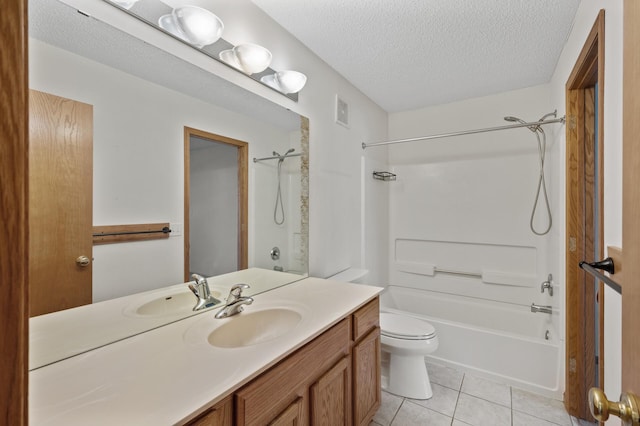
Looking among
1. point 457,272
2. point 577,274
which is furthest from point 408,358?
point 457,272

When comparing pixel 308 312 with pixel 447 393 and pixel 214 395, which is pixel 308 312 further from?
pixel 447 393

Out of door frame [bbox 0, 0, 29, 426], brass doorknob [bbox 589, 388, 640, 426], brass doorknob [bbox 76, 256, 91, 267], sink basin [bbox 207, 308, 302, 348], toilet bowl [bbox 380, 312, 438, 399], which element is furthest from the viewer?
toilet bowl [bbox 380, 312, 438, 399]

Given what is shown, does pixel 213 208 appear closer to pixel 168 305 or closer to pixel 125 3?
pixel 168 305

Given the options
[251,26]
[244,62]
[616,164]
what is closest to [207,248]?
[244,62]

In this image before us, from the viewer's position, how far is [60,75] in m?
0.90

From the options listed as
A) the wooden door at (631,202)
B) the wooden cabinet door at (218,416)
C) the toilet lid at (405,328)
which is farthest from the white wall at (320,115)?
the wooden door at (631,202)

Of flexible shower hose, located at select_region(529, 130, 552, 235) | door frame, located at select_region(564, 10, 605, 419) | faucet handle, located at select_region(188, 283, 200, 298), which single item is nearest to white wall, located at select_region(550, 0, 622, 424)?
door frame, located at select_region(564, 10, 605, 419)

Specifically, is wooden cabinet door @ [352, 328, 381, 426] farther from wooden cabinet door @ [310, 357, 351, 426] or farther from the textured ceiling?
the textured ceiling

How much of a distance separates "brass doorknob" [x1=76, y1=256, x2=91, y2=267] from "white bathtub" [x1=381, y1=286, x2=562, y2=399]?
2.23 m

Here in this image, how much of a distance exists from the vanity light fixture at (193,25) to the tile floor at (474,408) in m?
2.20

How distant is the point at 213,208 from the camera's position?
1.37 m

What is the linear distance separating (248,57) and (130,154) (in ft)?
2.63

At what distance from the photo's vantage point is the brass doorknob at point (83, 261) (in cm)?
95

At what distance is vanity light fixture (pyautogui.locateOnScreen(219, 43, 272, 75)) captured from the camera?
1450mm
